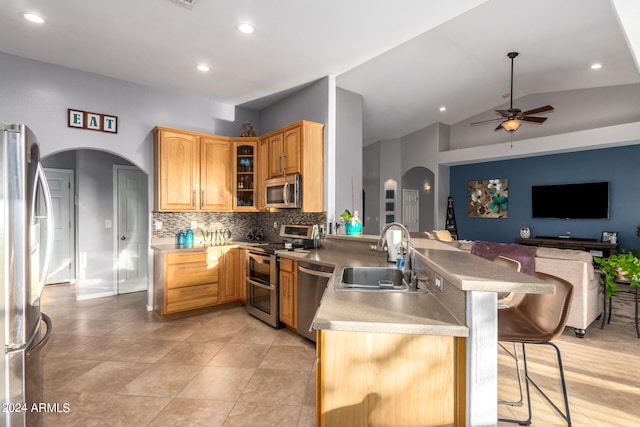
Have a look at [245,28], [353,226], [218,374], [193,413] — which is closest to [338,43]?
[245,28]

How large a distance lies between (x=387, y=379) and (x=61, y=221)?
19.6ft

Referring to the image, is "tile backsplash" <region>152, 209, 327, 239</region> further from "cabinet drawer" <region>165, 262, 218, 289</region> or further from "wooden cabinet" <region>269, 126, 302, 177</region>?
"cabinet drawer" <region>165, 262, 218, 289</region>

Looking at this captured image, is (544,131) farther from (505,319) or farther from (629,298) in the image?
(505,319)

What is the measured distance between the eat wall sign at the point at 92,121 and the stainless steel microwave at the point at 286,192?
6.69 ft

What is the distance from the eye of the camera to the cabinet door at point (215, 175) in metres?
4.23

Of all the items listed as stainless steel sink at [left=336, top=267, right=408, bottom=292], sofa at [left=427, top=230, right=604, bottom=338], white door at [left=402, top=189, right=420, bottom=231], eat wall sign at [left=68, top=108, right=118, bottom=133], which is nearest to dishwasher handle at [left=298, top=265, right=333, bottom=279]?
stainless steel sink at [left=336, top=267, right=408, bottom=292]

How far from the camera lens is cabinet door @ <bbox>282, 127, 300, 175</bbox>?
3.79 meters

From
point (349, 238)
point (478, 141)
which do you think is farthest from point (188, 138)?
A: point (478, 141)

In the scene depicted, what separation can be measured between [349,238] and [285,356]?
4.31ft

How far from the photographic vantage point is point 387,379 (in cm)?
135

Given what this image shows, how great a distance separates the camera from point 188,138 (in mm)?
4098

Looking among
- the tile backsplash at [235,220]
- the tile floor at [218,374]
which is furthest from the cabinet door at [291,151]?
the tile floor at [218,374]

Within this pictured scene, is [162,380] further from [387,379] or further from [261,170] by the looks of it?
[261,170]

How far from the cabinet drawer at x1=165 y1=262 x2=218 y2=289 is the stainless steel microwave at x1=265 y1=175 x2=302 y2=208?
1114 millimetres
